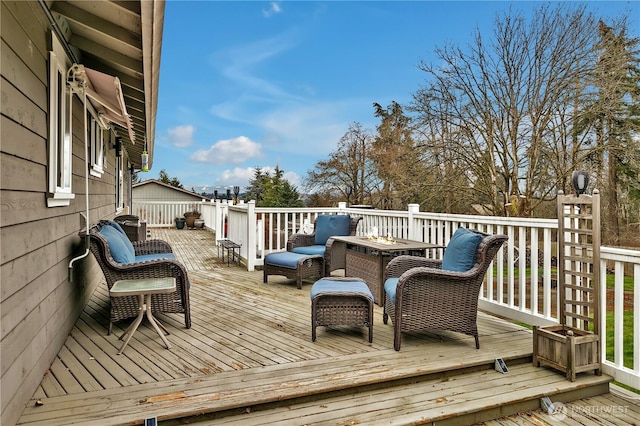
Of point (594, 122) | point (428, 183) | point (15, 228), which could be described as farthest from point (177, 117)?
point (15, 228)

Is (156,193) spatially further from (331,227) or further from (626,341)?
(626,341)

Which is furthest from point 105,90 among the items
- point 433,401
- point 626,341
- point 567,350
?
point 626,341

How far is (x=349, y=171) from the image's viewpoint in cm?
1778

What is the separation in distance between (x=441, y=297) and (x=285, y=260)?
2.64 metres

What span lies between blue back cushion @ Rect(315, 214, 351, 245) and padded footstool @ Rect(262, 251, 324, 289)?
526mm

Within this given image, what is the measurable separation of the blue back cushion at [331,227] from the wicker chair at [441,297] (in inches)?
105

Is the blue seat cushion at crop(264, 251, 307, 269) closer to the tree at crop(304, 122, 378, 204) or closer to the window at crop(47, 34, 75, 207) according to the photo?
the window at crop(47, 34, 75, 207)

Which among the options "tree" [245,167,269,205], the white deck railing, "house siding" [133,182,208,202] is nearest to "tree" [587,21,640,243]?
the white deck railing

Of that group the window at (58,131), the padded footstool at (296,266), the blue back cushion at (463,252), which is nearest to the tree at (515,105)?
the padded footstool at (296,266)

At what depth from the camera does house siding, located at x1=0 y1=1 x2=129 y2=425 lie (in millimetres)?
A: 1959

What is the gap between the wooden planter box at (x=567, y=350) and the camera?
2744 millimetres

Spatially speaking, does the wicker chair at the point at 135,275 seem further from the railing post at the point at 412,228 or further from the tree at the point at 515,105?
the tree at the point at 515,105

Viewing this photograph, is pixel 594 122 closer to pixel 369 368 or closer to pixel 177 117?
pixel 369 368

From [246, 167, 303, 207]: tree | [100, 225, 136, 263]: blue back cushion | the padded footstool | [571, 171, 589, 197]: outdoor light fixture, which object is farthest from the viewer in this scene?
[246, 167, 303, 207]: tree
